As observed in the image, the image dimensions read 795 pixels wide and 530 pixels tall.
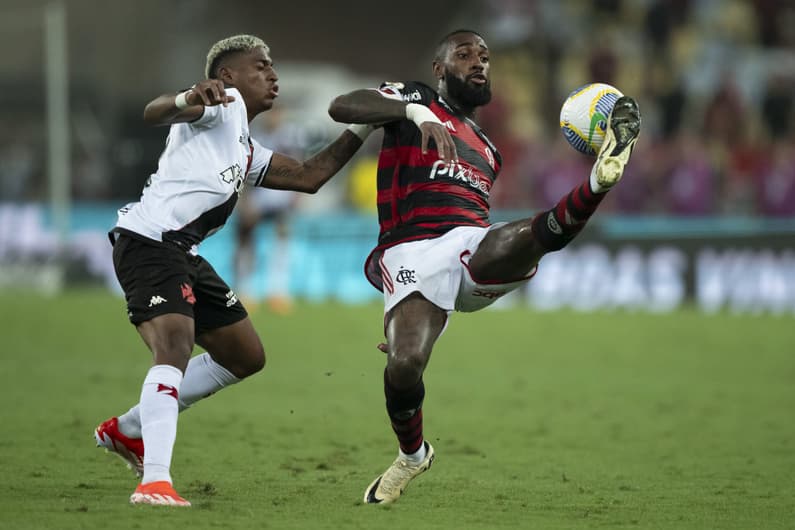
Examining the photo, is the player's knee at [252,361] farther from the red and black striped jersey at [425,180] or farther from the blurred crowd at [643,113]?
the blurred crowd at [643,113]

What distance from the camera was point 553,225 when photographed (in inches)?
263

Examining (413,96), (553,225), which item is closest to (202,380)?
(413,96)

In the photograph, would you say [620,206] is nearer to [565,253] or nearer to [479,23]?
[565,253]

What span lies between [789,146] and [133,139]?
11661 mm

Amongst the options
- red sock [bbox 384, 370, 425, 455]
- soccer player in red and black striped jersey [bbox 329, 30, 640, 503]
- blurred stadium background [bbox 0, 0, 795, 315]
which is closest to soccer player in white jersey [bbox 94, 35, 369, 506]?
soccer player in red and black striped jersey [bbox 329, 30, 640, 503]

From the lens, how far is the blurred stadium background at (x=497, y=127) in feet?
Answer: 64.6

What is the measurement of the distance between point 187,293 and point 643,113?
60.4 ft

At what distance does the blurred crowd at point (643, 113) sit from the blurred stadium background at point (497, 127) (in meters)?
0.04

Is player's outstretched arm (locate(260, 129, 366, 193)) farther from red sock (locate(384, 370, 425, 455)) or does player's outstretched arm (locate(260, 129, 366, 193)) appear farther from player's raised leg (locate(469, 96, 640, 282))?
red sock (locate(384, 370, 425, 455))

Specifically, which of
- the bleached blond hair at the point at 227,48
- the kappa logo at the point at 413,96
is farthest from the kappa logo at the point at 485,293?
the bleached blond hair at the point at 227,48

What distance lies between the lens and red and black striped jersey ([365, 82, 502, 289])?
7285 mm

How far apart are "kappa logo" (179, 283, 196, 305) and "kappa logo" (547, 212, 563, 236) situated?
1915mm

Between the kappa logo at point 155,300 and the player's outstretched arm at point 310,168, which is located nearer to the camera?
the kappa logo at point 155,300

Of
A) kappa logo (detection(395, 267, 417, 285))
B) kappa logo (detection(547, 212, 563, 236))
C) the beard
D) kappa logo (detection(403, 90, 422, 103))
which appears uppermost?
the beard
